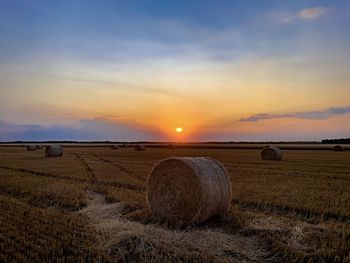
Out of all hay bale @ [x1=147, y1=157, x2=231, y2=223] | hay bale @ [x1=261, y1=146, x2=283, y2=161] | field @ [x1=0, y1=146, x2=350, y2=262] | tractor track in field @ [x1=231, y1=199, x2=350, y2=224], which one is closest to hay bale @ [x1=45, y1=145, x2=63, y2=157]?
hay bale @ [x1=261, y1=146, x2=283, y2=161]

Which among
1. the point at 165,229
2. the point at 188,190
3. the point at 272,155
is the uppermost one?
the point at 272,155

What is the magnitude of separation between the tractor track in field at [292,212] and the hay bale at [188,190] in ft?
3.27

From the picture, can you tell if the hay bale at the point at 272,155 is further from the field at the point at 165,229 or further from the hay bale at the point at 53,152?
the hay bale at the point at 53,152

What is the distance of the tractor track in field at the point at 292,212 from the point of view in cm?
827

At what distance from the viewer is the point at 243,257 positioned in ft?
19.7

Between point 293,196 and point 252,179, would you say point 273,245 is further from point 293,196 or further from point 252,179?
point 252,179

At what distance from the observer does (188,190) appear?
336 inches

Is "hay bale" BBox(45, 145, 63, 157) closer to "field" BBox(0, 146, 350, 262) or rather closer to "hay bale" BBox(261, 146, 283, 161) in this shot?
"hay bale" BBox(261, 146, 283, 161)

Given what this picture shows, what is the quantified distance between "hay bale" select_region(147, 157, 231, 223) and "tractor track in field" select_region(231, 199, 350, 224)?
3.27ft

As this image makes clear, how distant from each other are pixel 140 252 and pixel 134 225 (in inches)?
63.7

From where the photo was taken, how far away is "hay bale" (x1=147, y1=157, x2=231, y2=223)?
325 inches

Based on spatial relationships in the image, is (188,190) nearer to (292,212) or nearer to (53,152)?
(292,212)

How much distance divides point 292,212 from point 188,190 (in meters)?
2.62

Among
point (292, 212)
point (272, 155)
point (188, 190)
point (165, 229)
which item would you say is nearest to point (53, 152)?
point (272, 155)
